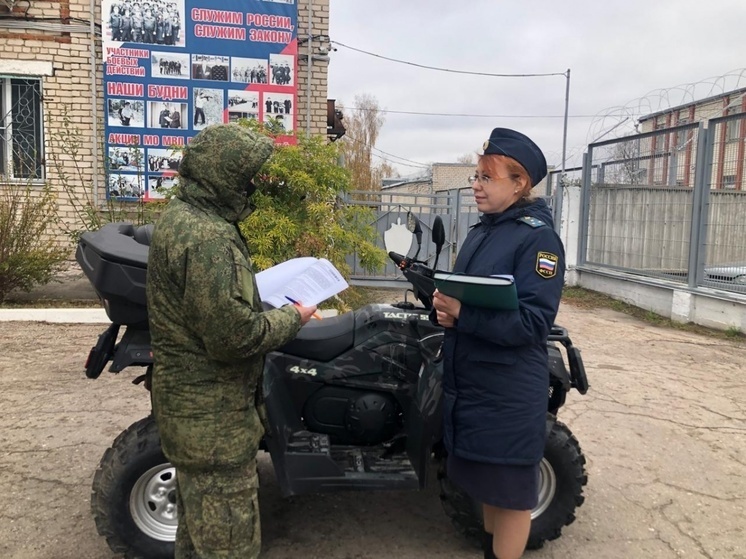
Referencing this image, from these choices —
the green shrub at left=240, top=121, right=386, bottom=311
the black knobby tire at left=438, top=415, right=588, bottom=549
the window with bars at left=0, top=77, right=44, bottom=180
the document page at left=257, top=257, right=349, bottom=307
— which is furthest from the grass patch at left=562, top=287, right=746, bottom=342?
the window with bars at left=0, top=77, right=44, bottom=180

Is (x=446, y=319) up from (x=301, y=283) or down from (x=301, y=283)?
down

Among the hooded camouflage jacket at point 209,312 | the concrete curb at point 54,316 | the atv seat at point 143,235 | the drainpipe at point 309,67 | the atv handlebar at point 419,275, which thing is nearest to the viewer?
the hooded camouflage jacket at point 209,312

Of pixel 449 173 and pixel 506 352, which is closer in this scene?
pixel 506 352

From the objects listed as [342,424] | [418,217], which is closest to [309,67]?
[418,217]

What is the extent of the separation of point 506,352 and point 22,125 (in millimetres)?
9493

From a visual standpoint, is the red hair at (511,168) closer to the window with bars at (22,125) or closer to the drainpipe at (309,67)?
the drainpipe at (309,67)

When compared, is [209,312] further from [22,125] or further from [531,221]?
[22,125]

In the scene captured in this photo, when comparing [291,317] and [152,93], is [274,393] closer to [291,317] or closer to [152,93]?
[291,317]

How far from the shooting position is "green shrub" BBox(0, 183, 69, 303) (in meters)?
7.48

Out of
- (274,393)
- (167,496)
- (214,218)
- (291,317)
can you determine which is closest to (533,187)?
(291,317)

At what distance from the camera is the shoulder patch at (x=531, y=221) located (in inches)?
81.3

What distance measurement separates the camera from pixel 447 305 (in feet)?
6.77

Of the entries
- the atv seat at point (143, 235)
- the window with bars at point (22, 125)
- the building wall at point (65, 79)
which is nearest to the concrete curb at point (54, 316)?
the building wall at point (65, 79)

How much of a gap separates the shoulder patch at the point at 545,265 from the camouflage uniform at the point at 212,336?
2.64 ft
